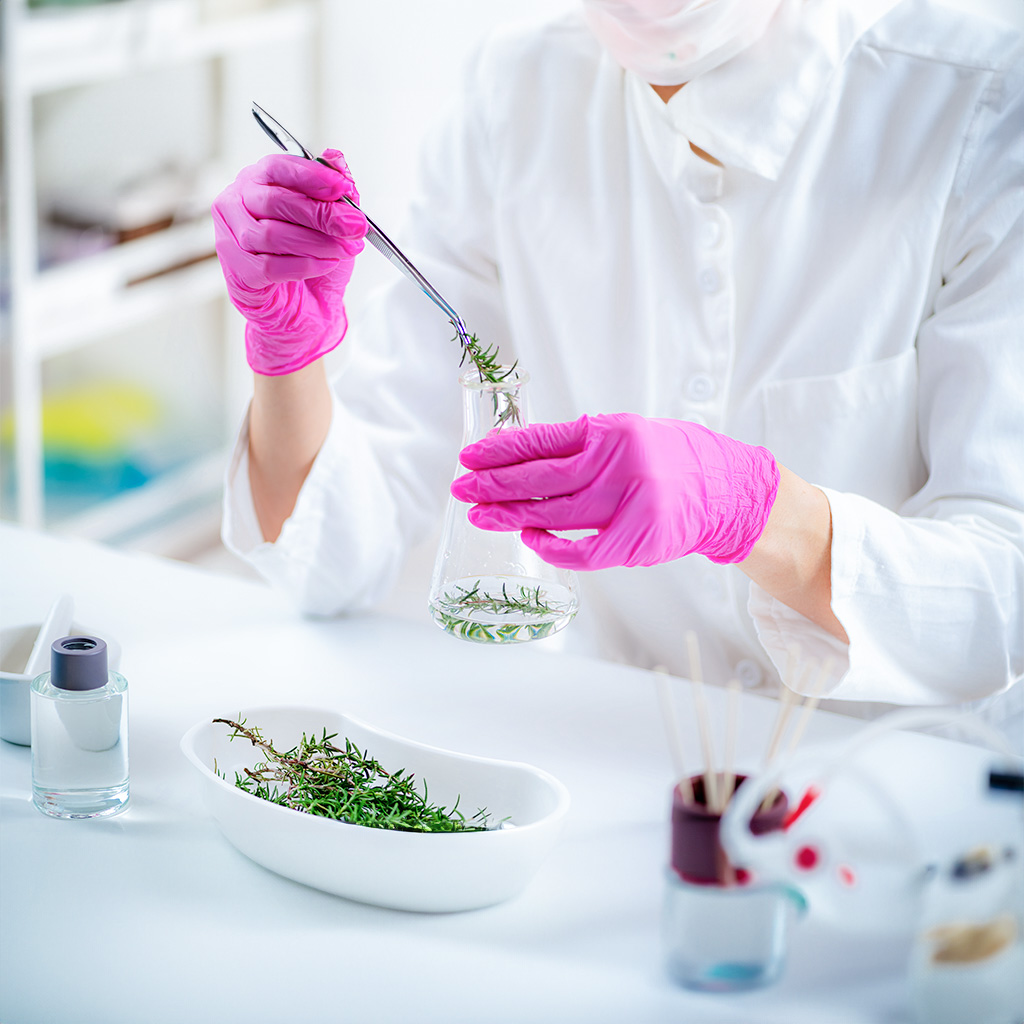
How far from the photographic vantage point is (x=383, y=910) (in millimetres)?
780

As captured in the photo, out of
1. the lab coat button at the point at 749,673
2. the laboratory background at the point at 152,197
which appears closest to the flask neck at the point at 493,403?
the lab coat button at the point at 749,673

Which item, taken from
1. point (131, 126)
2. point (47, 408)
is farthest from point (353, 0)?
point (47, 408)

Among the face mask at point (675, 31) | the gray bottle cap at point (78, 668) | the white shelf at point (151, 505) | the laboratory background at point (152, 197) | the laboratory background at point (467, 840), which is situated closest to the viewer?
the laboratory background at point (467, 840)

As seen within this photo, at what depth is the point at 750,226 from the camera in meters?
1.20

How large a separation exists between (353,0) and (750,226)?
7.02 ft

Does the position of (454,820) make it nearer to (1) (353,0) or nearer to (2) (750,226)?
(2) (750,226)

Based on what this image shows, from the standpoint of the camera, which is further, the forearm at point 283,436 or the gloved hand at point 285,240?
the forearm at point 283,436

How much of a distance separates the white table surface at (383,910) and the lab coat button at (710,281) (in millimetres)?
387

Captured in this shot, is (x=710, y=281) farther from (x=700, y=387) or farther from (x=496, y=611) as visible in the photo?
(x=496, y=611)

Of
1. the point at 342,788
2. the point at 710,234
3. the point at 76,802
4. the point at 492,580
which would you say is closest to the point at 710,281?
the point at 710,234

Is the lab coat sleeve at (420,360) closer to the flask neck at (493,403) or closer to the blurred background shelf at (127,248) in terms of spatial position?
the flask neck at (493,403)

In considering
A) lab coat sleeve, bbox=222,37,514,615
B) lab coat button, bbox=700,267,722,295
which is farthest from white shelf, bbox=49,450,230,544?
lab coat button, bbox=700,267,722,295

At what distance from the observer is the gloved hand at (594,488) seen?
34.1 inches

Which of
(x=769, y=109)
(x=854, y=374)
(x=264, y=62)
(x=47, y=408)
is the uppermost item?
(x=264, y=62)
